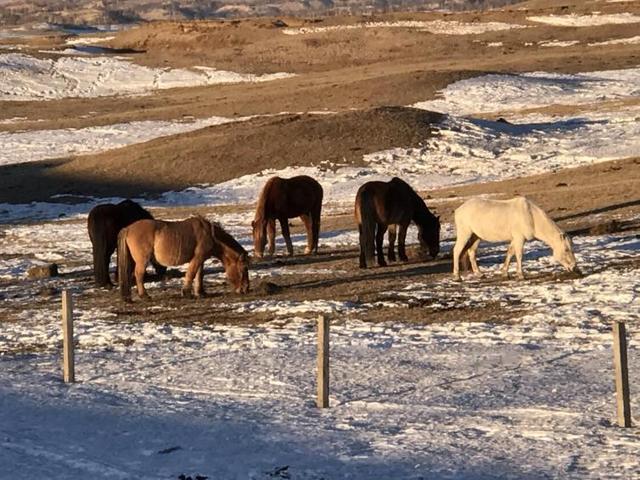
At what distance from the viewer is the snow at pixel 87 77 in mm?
66312

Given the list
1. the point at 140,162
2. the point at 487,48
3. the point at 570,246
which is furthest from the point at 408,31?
the point at 570,246

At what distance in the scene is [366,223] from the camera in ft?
74.6

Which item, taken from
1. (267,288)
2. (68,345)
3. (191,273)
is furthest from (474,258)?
(68,345)

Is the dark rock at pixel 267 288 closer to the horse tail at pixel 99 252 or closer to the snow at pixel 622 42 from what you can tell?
the horse tail at pixel 99 252

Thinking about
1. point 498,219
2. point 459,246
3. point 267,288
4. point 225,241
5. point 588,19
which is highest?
point 588,19

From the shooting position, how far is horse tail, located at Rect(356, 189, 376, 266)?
2258 cm

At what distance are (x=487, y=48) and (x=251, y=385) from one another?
189 feet

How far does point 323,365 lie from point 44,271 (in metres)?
11.7

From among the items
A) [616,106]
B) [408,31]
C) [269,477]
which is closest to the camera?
[269,477]

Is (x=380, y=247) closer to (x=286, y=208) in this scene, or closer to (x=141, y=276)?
(x=286, y=208)

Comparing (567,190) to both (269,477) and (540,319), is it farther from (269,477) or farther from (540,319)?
(269,477)

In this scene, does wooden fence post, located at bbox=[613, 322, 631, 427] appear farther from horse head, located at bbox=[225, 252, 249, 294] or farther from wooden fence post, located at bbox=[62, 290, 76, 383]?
horse head, located at bbox=[225, 252, 249, 294]

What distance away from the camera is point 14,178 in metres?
40.8

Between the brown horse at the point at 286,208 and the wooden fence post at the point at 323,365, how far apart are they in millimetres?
11241
